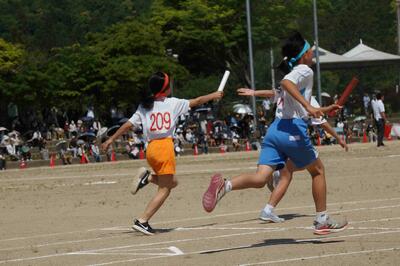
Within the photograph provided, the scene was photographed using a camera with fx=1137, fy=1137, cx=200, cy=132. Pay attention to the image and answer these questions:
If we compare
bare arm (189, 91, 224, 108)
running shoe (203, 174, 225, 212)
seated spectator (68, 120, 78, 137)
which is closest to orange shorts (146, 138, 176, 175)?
bare arm (189, 91, 224, 108)

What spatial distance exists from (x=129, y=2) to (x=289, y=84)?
92.0 m

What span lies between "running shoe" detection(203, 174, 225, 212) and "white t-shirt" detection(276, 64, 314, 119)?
102cm

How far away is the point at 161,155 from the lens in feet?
42.2

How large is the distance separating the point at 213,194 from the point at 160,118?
2.61 m

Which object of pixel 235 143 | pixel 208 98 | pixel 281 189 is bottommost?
pixel 235 143

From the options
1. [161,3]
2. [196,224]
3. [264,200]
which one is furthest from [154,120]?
[161,3]

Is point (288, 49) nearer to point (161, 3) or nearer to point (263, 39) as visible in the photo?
point (263, 39)

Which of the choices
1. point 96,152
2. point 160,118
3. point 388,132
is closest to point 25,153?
point 96,152

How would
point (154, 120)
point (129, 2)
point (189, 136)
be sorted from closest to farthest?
point (154, 120), point (189, 136), point (129, 2)

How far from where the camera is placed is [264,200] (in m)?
17.2

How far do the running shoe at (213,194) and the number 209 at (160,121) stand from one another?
2.39 meters

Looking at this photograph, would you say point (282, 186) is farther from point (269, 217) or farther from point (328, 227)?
point (328, 227)

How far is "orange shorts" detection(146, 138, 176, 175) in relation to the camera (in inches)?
507

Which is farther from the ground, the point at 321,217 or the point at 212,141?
the point at 321,217
